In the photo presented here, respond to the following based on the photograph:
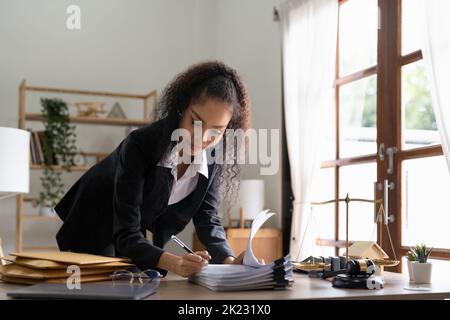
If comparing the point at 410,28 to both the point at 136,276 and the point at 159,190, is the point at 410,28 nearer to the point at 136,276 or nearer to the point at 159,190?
the point at 159,190

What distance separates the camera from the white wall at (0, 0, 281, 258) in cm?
466

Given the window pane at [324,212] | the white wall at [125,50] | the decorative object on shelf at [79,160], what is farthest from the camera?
the decorative object on shelf at [79,160]

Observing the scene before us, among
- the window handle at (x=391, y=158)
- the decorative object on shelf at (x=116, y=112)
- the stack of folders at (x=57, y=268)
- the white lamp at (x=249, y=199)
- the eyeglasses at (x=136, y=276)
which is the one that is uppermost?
the decorative object on shelf at (x=116, y=112)

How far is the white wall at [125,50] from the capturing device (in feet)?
15.3

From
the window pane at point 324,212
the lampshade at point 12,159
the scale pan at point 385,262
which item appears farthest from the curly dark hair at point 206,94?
the window pane at point 324,212

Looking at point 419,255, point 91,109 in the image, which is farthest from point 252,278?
point 91,109

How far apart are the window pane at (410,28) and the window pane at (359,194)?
2.28 feet

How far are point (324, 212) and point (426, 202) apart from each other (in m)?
0.94

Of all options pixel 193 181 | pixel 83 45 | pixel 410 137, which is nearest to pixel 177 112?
pixel 193 181

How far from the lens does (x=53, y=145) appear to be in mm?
4523

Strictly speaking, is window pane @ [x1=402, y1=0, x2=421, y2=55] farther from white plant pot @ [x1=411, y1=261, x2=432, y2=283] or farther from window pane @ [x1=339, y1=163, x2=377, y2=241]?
white plant pot @ [x1=411, y1=261, x2=432, y2=283]

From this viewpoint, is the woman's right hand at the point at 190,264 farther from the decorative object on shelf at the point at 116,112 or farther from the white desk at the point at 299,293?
the decorative object on shelf at the point at 116,112

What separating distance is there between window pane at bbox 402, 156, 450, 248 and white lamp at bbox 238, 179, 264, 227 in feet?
3.96
